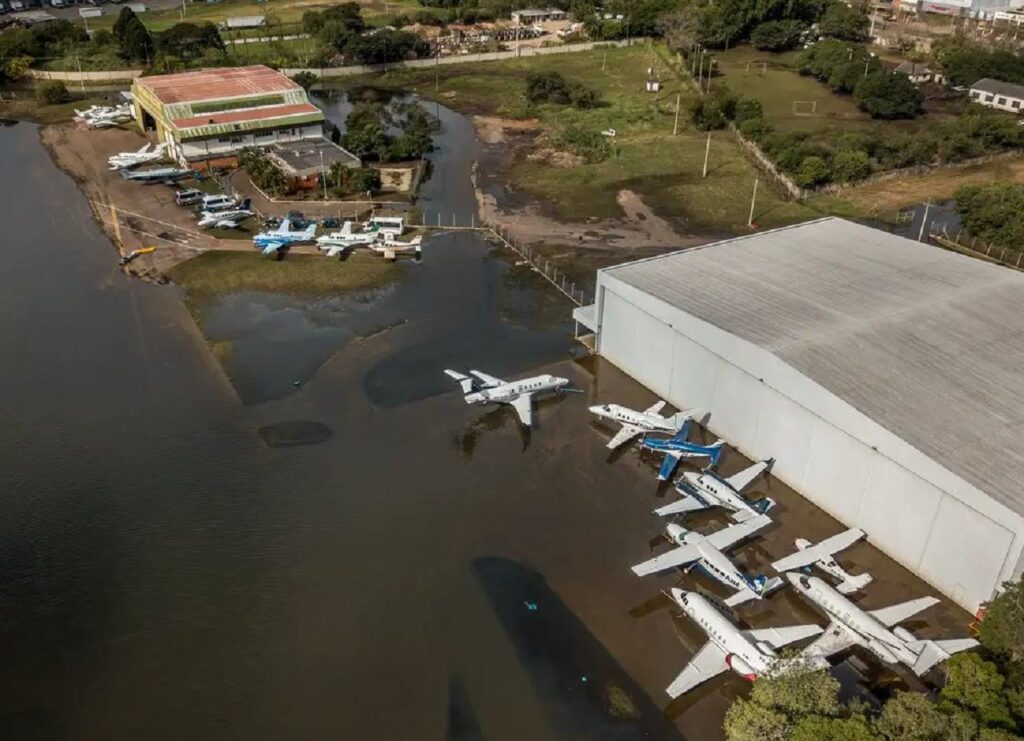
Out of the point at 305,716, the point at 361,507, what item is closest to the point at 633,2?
the point at 361,507

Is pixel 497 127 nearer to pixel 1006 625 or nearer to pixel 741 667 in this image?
pixel 741 667

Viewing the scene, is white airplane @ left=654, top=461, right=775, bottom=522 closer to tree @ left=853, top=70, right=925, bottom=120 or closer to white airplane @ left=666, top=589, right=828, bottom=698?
white airplane @ left=666, top=589, right=828, bottom=698

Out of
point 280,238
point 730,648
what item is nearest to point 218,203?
point 280,238

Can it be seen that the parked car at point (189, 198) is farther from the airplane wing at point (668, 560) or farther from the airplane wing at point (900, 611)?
the airplane wing at point (900, 611)

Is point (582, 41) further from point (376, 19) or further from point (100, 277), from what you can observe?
point (100, 277)

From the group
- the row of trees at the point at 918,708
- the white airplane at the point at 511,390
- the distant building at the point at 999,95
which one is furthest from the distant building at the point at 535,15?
the row of trees at the point at 918,708

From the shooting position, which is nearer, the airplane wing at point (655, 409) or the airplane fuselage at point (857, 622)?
the airplane fuselage at point (857, 622)
